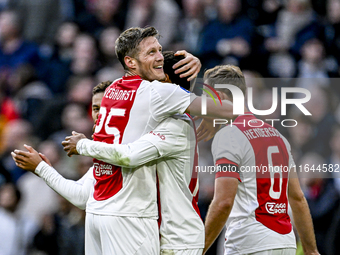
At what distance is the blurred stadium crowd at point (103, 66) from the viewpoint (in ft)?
21.3

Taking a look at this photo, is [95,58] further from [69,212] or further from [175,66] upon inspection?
[175,66]

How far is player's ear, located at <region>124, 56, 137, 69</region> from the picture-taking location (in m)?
3.49

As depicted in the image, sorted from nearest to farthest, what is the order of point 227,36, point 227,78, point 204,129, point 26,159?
point 26,159 → point 204,129 → point 227,78 → point 227,36

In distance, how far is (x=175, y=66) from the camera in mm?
3586

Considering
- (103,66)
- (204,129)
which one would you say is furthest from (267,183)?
(103,66)

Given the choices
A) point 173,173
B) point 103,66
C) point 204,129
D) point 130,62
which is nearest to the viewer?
point 173,173

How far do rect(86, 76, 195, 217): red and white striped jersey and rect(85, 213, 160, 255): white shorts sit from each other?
0.16ft

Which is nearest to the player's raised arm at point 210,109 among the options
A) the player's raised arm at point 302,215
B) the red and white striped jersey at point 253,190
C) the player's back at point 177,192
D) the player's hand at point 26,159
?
the player's back at point 177,192

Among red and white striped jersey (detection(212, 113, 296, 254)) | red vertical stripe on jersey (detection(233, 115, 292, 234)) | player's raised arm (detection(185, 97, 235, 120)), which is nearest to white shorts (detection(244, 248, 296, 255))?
red and white striped jersey (detection(212, 113, 296, 254))

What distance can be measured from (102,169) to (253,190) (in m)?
1.23

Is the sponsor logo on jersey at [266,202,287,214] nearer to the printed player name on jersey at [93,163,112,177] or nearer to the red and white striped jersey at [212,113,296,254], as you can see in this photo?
the red and white striped jersey at [212,113,296,254]

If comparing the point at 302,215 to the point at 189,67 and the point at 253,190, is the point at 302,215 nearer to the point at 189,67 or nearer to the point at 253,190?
the point at 253,190

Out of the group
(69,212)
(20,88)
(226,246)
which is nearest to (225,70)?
(226,246)

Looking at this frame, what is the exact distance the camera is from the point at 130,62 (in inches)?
138
